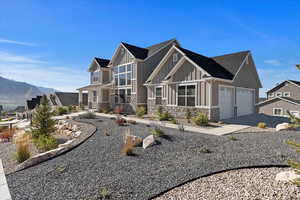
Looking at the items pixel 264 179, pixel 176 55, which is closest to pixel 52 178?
pixel 264 179

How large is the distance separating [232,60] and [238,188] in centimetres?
1386

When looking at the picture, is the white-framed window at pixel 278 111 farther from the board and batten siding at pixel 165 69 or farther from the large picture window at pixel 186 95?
the board and batten siding at pixel 165 69

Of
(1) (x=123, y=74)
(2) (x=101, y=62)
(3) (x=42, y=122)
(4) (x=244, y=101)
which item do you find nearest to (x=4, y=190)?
(3) (x=42, y=122)

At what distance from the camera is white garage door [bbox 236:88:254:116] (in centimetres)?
1373

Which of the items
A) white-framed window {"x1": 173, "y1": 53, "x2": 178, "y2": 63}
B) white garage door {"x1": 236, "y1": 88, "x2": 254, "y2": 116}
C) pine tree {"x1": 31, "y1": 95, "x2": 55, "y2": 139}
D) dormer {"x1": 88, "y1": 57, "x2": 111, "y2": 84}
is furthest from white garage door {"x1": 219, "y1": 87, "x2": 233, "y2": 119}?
dormer {"x1": 88, "y1": 57, "x2": 111, "y2": 84}

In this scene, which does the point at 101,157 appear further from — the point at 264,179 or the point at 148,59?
the point at 148,59

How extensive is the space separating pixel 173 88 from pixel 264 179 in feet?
33.8

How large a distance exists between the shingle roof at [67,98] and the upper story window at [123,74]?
1482cm

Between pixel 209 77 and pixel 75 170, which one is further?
pixel 209 77

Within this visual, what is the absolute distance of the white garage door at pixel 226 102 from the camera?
11.9 metres

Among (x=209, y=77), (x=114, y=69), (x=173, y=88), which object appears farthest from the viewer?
(x=114, y=69)

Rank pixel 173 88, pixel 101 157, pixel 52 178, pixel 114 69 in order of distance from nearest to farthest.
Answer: pixel 52 178
pixel 101 157
pixel 173 88
pixel 114 69

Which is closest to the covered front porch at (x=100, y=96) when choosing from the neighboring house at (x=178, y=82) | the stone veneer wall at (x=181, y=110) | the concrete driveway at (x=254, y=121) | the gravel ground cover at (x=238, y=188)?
the neighboring house at (x=178, y=82)

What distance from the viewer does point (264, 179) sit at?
11.2ft
